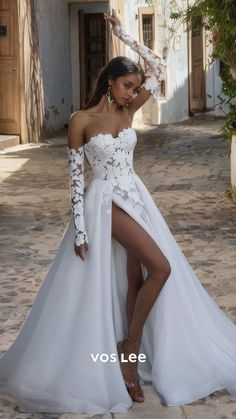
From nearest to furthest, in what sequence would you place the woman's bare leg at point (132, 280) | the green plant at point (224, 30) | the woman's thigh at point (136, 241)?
the woman's thigh at point (136, 241) → the woman's bare leg at point (132, 280) → the green plant at point (224, 30)

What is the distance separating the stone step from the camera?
14.9 m

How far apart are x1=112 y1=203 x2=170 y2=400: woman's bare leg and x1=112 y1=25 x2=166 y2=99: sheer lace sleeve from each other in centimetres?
61

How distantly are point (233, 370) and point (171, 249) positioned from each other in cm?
64

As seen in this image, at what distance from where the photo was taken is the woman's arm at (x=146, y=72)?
4207 mm

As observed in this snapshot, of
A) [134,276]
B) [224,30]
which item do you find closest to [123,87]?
[134,276]

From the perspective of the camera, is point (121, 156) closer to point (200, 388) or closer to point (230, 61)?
point (200, 388)

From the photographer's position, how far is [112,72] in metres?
4.05

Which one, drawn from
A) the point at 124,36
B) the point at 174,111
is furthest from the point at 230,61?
the point at 174,111

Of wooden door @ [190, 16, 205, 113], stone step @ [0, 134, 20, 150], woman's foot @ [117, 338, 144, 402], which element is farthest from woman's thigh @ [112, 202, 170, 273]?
wooden door @ [190, 16, 205, 113]

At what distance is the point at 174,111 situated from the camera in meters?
20.4

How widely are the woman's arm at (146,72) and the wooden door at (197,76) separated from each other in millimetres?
17873

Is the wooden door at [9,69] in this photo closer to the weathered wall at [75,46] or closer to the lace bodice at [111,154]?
the weathered wall at [75,46]

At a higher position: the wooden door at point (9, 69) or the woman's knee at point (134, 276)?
the wooden door at point (9, 69)

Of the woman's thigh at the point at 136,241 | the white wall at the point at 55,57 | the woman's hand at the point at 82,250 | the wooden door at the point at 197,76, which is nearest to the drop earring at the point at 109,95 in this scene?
the woman's thigh at the point at 136,241
